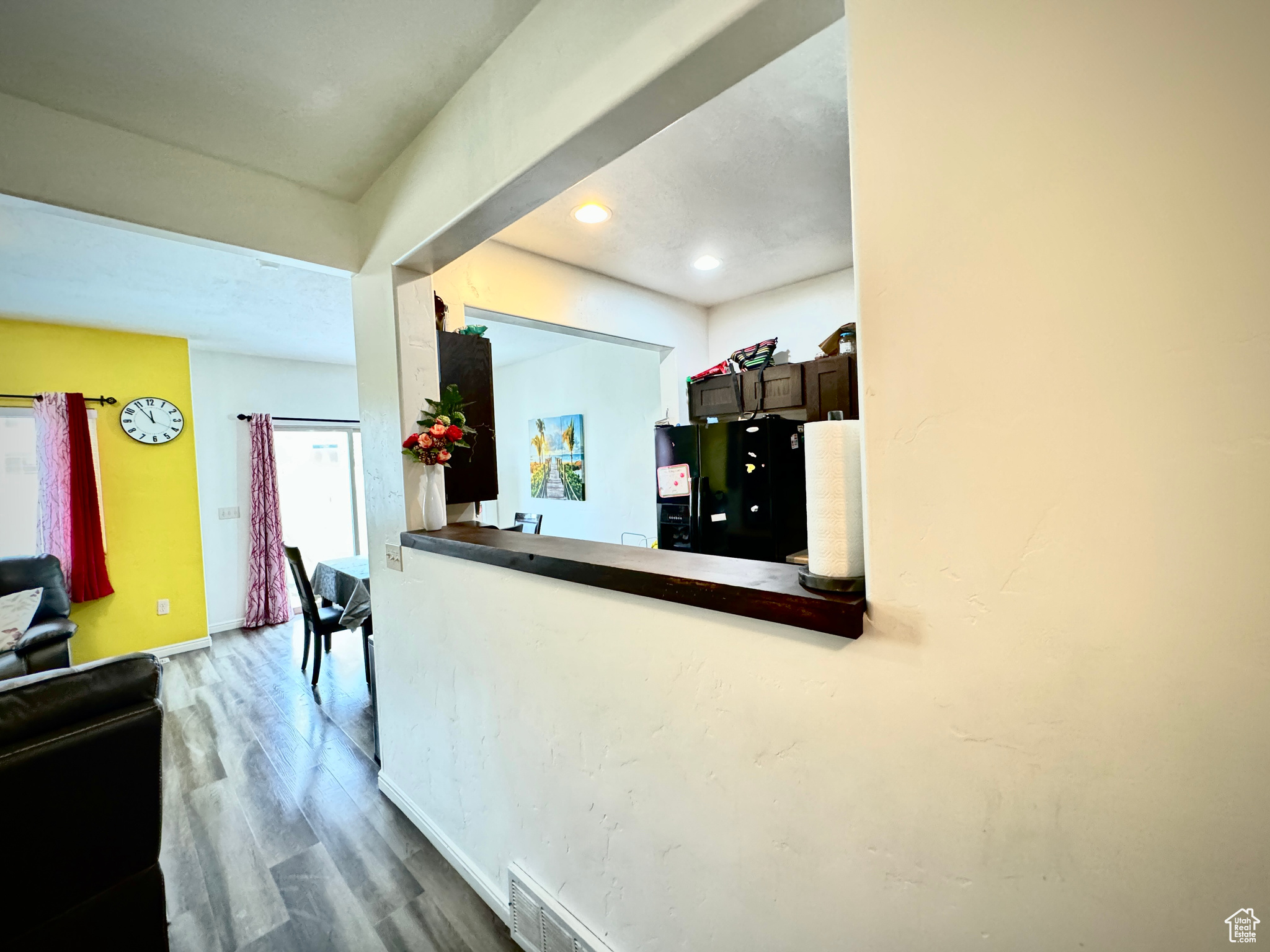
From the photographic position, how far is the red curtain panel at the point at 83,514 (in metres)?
3.58

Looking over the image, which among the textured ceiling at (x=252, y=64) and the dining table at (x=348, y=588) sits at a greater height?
the textured ceiling at (x=252, y=64)

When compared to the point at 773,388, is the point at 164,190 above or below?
above

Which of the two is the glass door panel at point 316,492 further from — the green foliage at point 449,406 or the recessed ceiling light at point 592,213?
the recessed ceiling light at point 592,213

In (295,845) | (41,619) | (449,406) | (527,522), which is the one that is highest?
(449,406)

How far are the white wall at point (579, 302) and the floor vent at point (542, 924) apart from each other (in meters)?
2.19

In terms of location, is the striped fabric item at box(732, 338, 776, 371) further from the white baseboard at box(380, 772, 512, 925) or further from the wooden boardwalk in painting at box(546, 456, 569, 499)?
the white baseboard at box(380, 772, 512, 925)

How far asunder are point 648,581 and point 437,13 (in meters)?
1.54

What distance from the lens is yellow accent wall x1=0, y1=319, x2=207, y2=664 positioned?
3604 mm

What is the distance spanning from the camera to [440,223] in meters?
1.64

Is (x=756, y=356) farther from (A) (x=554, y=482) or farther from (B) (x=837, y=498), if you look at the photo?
(A) (x=554, y=482)

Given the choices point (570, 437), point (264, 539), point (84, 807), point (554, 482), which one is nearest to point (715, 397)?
point (570, 437)

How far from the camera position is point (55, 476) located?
140 inches

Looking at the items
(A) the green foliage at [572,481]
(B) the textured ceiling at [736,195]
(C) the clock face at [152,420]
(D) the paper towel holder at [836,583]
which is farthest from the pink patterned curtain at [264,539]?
(D) the paper towel holder at [836,583]

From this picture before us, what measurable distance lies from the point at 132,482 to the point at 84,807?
12.7 feet
